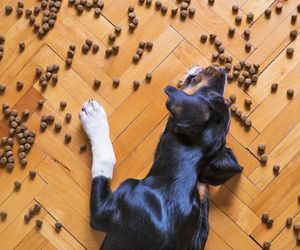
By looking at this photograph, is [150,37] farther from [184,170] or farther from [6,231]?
[6,231]

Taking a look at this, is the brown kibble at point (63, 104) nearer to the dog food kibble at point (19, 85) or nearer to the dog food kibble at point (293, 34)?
the dog food kibble at point (19, 85)

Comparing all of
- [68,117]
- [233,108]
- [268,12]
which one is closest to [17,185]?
[68,117]

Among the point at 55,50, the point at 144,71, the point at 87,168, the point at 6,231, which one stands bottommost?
the point at 6,231

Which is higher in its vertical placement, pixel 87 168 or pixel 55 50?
pixel 55 50

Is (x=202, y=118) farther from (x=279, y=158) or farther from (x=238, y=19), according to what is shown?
(x=238, y=19)

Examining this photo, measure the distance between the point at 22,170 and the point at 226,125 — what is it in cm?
116

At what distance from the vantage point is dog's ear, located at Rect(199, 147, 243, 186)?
269 cm

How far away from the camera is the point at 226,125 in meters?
2.54

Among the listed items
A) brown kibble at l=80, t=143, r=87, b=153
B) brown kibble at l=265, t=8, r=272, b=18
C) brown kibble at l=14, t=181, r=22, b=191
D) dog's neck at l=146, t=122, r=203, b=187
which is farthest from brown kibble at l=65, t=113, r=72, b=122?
brown kibble at l=265, t=8, r=272, b=18

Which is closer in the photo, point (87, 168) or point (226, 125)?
point (226, 125)

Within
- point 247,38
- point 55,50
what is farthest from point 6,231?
point 247,38

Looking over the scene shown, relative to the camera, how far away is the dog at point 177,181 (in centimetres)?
250

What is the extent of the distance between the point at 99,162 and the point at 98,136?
0.46 feet

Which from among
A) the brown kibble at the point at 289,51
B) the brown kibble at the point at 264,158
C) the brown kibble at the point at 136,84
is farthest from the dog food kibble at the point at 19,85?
the brown kibble at the point at 289,51
